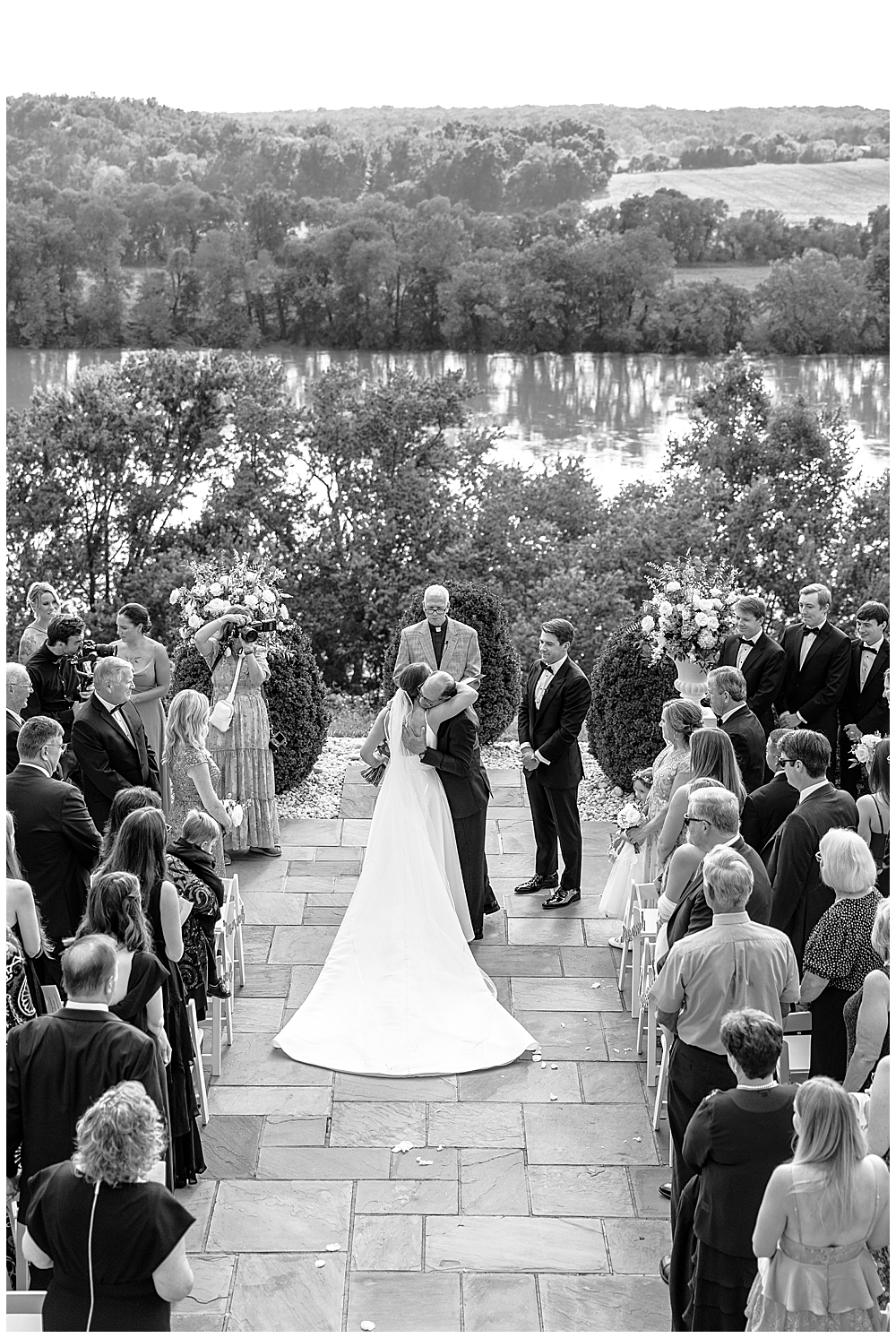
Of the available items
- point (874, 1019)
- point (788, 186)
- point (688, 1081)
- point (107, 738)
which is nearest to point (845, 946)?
point (874, 1019)

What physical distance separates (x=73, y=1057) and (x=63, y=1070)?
0.06 metres

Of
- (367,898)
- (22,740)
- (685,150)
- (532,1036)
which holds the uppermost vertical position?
(685,150)

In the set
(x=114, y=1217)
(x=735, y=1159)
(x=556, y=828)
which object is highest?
(x=114, y=1217)

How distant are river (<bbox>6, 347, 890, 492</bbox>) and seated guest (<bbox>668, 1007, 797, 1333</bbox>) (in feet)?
57.0

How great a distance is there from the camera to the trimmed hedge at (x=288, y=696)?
28.9 feet

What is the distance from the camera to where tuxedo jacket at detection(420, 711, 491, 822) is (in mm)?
Result: 6445

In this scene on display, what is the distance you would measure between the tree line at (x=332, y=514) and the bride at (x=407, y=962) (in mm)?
7275

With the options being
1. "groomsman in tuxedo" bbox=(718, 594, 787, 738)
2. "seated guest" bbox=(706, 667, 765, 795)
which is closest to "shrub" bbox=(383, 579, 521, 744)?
"groomsman in tuxedo" bbox=(718, 594, 787, 738)

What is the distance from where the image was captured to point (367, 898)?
640cm

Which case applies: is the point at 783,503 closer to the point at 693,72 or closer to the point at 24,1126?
the point at 693,72

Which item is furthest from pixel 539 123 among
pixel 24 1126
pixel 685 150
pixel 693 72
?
pixel 24 1126

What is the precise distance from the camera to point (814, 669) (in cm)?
772

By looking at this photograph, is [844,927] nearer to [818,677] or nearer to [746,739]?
[746,739]

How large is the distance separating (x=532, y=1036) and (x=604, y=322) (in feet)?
58.3
